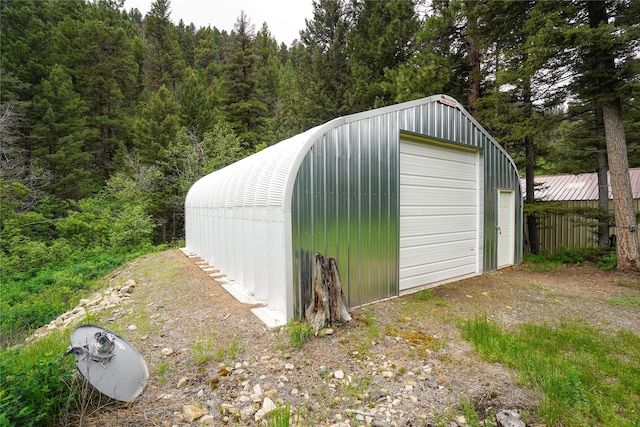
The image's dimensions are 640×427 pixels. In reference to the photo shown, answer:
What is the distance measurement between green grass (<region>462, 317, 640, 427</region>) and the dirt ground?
0.51 feet

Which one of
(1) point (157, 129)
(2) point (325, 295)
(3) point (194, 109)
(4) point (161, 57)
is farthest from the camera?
(4) point (161, 57)

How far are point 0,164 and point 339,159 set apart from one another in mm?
14117

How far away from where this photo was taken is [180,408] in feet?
8.10

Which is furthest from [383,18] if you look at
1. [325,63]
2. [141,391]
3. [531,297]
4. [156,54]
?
[156,54]

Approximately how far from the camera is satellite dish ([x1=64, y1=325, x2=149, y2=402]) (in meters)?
2.41

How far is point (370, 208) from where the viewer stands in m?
4.90

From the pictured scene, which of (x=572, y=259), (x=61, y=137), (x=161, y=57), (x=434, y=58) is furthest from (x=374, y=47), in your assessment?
(x=161, y=57)

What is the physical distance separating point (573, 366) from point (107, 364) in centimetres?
434

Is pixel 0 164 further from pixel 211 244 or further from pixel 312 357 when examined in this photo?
pixel 312 357

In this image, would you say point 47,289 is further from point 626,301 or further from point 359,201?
point 626,301

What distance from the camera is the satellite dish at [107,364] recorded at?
94.8 inches

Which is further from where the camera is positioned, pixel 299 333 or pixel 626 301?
pixel 626 301

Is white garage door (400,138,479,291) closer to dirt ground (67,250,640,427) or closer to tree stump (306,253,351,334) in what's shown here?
dirt ground (67,250,640,427)

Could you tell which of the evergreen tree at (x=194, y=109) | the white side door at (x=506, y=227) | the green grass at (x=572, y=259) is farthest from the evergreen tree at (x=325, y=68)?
the green grass at (x=572, y=259)
